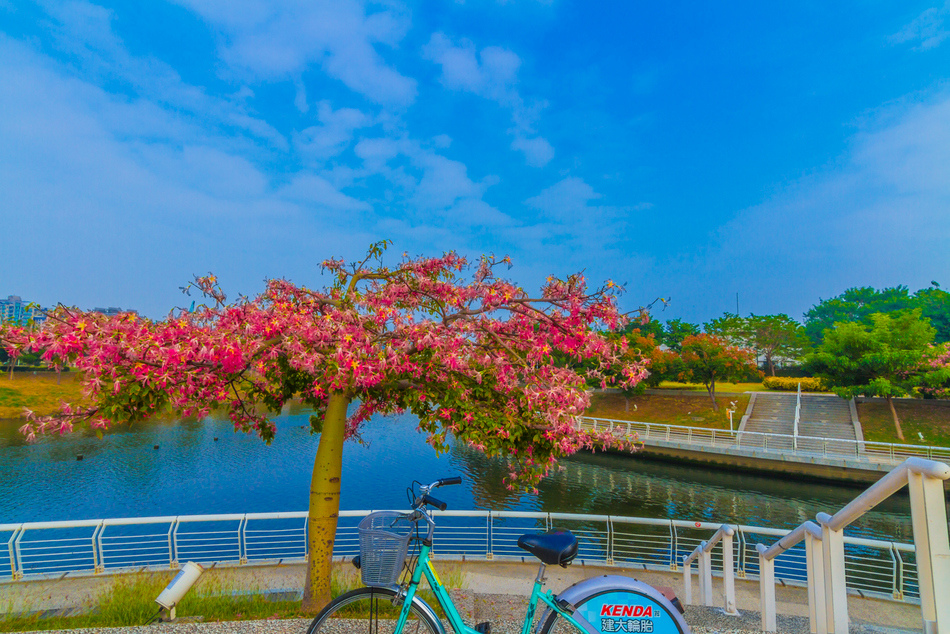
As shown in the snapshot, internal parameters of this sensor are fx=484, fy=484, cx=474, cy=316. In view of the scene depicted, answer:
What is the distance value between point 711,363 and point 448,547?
22.9 meters

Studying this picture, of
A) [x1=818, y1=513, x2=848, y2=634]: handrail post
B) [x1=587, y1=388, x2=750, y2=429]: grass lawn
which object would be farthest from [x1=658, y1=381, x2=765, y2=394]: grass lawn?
[x1=818, y1=513, x2=848, y2=634]: handrail post

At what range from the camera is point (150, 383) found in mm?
3598

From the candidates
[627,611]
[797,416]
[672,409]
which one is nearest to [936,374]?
[797,416]

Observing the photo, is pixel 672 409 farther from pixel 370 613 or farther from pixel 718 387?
pixel 370 613

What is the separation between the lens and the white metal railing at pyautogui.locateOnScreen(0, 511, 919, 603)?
7.57 m

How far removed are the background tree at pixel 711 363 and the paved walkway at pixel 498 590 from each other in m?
23.6

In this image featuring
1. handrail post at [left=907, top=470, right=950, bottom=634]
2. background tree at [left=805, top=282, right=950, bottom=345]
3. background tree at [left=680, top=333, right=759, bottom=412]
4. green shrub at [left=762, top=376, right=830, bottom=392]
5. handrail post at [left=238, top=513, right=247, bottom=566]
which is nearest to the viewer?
handrail post at [left=907, top=470, right=950, bottom=634]

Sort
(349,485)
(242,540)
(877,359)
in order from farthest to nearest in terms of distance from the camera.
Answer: (877,359)
(349,485)
(242,540)

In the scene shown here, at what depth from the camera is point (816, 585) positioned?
3268 millimetres

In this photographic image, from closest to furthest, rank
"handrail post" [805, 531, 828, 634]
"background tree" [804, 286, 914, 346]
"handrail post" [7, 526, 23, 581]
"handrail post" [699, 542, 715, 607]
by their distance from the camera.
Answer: "handrail post" [805, 531, 828, 634] → "handrail post" [699, 542, 715, 607] → "handrail post" [7, 526, 23, 581] → "background tree" [804, 286, 914, 346]

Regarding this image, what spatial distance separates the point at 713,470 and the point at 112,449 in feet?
89.0

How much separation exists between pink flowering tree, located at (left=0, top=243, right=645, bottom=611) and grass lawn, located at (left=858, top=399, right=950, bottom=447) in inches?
1032

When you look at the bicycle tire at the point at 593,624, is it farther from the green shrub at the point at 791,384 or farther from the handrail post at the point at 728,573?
the green shrub at the point at 791,384

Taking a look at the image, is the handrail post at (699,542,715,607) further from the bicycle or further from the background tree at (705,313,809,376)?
the background tree at (705,313,809,376)
